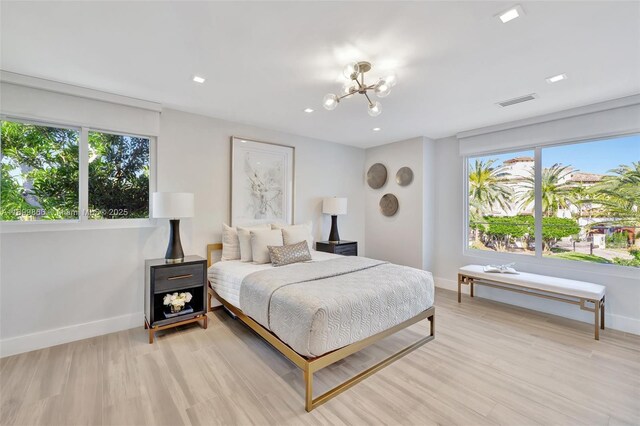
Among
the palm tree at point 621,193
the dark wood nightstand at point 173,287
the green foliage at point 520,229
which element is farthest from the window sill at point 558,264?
the dark wood nightstand at point 173,287

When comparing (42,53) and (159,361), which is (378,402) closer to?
(159,361)

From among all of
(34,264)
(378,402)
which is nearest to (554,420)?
(378,402)

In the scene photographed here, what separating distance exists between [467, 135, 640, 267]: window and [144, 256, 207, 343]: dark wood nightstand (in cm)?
409

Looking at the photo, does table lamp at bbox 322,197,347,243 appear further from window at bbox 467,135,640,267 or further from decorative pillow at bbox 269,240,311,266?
window at bbox 467,135,640,267

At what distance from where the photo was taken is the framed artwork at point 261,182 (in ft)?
12.7

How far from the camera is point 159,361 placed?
2.40 meters

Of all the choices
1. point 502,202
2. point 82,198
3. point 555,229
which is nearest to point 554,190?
point 555,229

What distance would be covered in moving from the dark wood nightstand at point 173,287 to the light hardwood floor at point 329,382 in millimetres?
165

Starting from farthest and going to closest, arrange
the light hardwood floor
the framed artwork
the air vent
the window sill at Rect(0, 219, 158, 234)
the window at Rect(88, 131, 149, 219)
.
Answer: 1. the framed artwork
2. the window at Rect(88, 131, 149, 219)
3. the air vent
4. the window sill at Rect(0, 219, 158, 234)
5. the light hardwood floor

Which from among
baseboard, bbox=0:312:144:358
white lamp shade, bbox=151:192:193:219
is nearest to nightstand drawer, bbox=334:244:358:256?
white lamp shade, bbox=151:192:193:219

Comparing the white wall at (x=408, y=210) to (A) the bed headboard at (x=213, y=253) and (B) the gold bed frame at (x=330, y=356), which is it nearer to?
(B) the gold bed frame at (x=330, y=356)

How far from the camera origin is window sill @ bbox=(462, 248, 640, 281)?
311 centimetres

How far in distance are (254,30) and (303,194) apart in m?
2.91

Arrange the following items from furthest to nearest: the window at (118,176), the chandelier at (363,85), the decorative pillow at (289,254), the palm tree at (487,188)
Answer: the palm tree at (487,188)
the decorative pillow at (289,254)
the window at (118,176)
the chandelier at (363,85)
